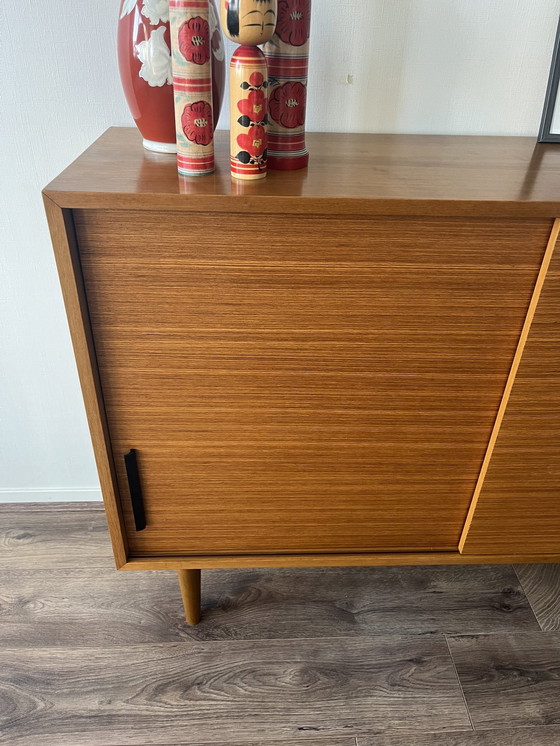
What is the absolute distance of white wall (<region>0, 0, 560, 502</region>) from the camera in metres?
0.96

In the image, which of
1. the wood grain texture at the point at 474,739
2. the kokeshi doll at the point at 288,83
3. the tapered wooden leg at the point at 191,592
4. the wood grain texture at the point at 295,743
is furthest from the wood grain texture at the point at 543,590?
the kokeshi doll at the point at 288,83

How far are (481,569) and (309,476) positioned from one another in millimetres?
628

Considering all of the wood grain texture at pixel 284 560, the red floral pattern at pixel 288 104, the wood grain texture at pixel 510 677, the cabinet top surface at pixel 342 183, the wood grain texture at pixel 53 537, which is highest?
the red floral pattern at pixel 288 104

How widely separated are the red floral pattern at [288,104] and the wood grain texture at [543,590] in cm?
109

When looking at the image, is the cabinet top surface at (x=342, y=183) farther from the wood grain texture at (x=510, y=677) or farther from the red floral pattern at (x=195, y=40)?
the wood grain texture at (x=510, y=677)

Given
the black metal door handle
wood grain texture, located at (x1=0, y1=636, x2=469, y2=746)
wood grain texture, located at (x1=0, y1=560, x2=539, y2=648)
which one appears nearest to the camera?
the black metal door handle

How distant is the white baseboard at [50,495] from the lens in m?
1.43

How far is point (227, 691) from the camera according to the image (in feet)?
3.48

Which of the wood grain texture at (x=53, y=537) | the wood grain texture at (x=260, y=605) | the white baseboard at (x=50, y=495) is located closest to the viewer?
the wood grain texture at (x=260, y=605)

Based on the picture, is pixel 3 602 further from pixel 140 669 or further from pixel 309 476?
pixel 309 476

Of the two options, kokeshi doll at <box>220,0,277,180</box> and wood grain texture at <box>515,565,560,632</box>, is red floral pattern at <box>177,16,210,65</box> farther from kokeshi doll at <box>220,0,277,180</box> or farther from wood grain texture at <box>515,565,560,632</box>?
wood grain texture at <box>515,565,560,632</box>

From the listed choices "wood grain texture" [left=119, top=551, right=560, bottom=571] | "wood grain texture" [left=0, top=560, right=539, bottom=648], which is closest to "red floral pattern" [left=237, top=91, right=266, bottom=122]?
"wood grain texture" [left=119, top=551, right=560, bottom=571]

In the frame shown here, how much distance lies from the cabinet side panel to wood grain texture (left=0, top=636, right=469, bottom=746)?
30 centimetres

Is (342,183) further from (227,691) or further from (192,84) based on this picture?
(227,691)
